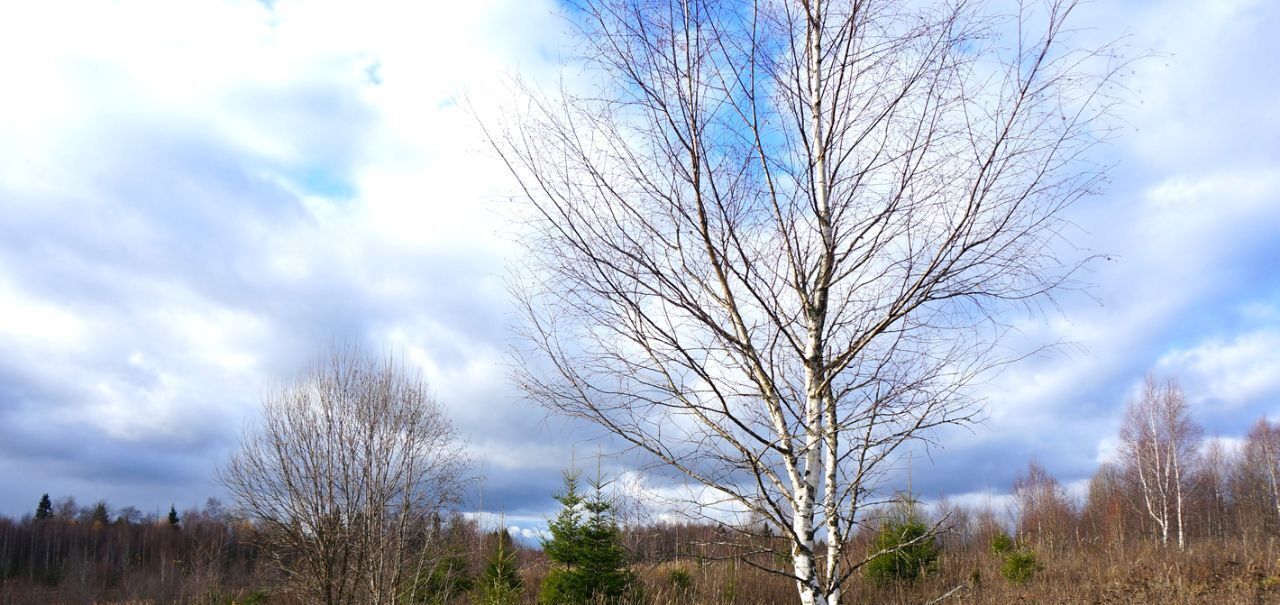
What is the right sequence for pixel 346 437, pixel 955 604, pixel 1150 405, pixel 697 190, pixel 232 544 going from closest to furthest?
pixel 697 190 → pixel 955 604 → pixel 346 437 → pixel 1150 405 → pixel 232 544

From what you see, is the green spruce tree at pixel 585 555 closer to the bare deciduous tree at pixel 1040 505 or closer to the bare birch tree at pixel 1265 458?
the bare deciduous tree at pixel 1040 505

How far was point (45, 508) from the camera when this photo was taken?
7544cm

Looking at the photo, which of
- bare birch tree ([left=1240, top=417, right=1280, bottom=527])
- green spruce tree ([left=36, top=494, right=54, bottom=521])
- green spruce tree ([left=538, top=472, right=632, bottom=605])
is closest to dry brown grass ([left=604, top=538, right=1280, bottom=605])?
green spruce tree ([left=538, top=472, right=632, bottom=605])

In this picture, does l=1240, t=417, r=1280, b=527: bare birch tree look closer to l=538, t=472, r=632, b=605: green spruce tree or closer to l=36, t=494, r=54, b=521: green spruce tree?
l=538, t=472, r=632, b=605: green spruce tree

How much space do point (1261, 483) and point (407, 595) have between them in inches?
1560

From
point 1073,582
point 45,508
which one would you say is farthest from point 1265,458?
point 45,508

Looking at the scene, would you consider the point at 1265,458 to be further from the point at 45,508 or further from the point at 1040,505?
the point at 45,508

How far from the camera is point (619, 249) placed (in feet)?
11.2

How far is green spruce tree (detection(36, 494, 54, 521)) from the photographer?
2884 inches

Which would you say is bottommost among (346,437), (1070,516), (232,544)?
(232,544)

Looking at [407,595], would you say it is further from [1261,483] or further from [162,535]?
[162,535]

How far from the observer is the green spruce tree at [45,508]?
240 feet

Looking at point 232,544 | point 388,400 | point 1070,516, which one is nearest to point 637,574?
point 388,400

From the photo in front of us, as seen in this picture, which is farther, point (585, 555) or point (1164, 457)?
point (1164, 457)
